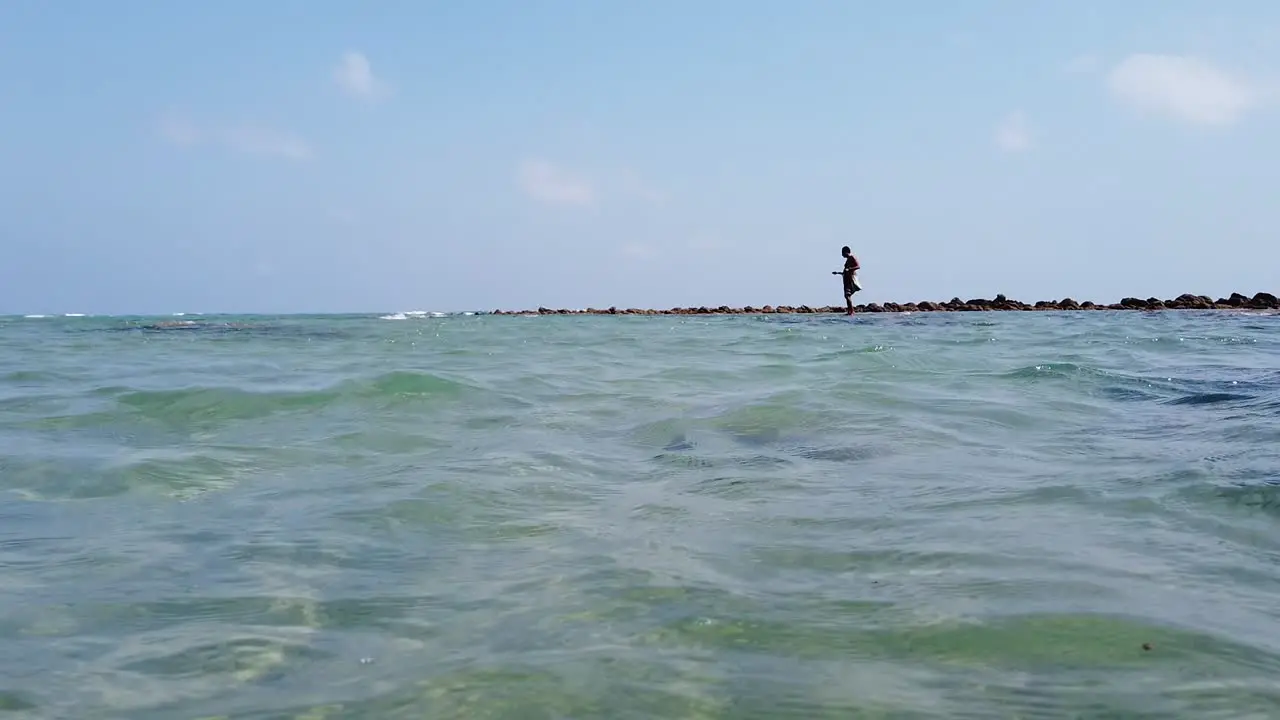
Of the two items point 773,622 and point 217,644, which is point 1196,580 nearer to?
point 773,622

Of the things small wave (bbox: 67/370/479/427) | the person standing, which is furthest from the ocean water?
the person standing

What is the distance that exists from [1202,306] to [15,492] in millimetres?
30357

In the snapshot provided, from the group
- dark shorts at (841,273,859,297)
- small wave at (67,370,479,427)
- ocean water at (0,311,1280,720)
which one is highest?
dark shorts at (841,273,859,297)

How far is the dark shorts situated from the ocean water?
52.8 feet

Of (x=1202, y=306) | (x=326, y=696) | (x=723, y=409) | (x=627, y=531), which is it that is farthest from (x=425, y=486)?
(x=1202, y=306)

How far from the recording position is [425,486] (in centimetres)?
412

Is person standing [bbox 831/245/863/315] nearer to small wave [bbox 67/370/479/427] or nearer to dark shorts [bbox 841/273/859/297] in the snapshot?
dark shorts [bbox 841/273/859/297]

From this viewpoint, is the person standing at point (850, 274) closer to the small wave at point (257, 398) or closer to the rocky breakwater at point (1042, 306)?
the rocky breakwater at point (1042, 306)

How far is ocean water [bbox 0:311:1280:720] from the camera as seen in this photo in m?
2.10

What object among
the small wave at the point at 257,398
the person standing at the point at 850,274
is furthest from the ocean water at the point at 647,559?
the person standing at the point at 850,274

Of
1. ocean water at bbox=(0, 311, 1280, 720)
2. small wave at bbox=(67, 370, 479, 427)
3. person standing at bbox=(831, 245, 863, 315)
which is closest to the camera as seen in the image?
ocean water at bbox=(0, 311, 1280, 720)

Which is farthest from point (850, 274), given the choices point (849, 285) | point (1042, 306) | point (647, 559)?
point (647, 559)

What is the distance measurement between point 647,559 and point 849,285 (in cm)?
2084

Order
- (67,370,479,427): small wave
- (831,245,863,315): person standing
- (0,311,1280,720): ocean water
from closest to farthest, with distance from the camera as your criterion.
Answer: (0,311,1280,720): ocean water → (67,370,479,427): small wave → (831,245,863,315): person standing
